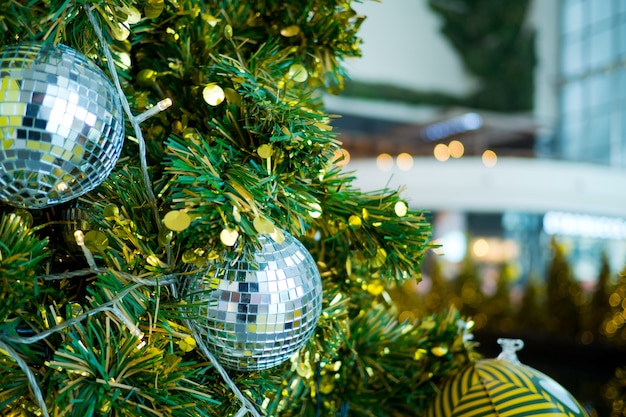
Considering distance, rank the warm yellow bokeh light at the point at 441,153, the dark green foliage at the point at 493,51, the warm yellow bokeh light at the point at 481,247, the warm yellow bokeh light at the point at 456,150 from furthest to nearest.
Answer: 1. the dark green foliage at the point at 493,51
2. the warm yellow bokeh light at the point at 481,247
3. the warm yellow bokeh light at the point at 456,150
4. the warm yellow bokeh light at the point at 441,153

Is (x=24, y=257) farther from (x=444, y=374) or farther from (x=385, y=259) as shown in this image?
(x=444, y=374)

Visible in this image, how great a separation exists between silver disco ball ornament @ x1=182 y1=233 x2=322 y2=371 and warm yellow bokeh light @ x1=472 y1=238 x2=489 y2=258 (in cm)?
854

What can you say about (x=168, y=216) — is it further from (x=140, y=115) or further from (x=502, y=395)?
(x=502, y=395)

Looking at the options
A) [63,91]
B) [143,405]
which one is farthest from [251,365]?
[63,91]

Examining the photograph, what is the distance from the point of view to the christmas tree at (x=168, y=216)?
296 mm

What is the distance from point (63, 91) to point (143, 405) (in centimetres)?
16

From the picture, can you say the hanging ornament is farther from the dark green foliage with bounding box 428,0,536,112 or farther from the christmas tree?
the dark green foliage with bounding box 428,0,536,112

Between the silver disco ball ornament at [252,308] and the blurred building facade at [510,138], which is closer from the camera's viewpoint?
the silver disco ball ornament at [252,308]

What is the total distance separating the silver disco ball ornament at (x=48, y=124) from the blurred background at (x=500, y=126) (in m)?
4.16

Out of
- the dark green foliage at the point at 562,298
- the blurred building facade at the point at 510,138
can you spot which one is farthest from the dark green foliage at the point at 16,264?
the blurred building facade at the point at 510,138

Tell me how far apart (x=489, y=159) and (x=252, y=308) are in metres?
6.37

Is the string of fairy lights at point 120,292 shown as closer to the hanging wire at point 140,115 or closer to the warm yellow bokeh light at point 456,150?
the hanging wire at point 140,115

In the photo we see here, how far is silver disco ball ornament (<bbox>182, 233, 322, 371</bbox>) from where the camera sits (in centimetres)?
34

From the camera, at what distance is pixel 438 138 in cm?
866
